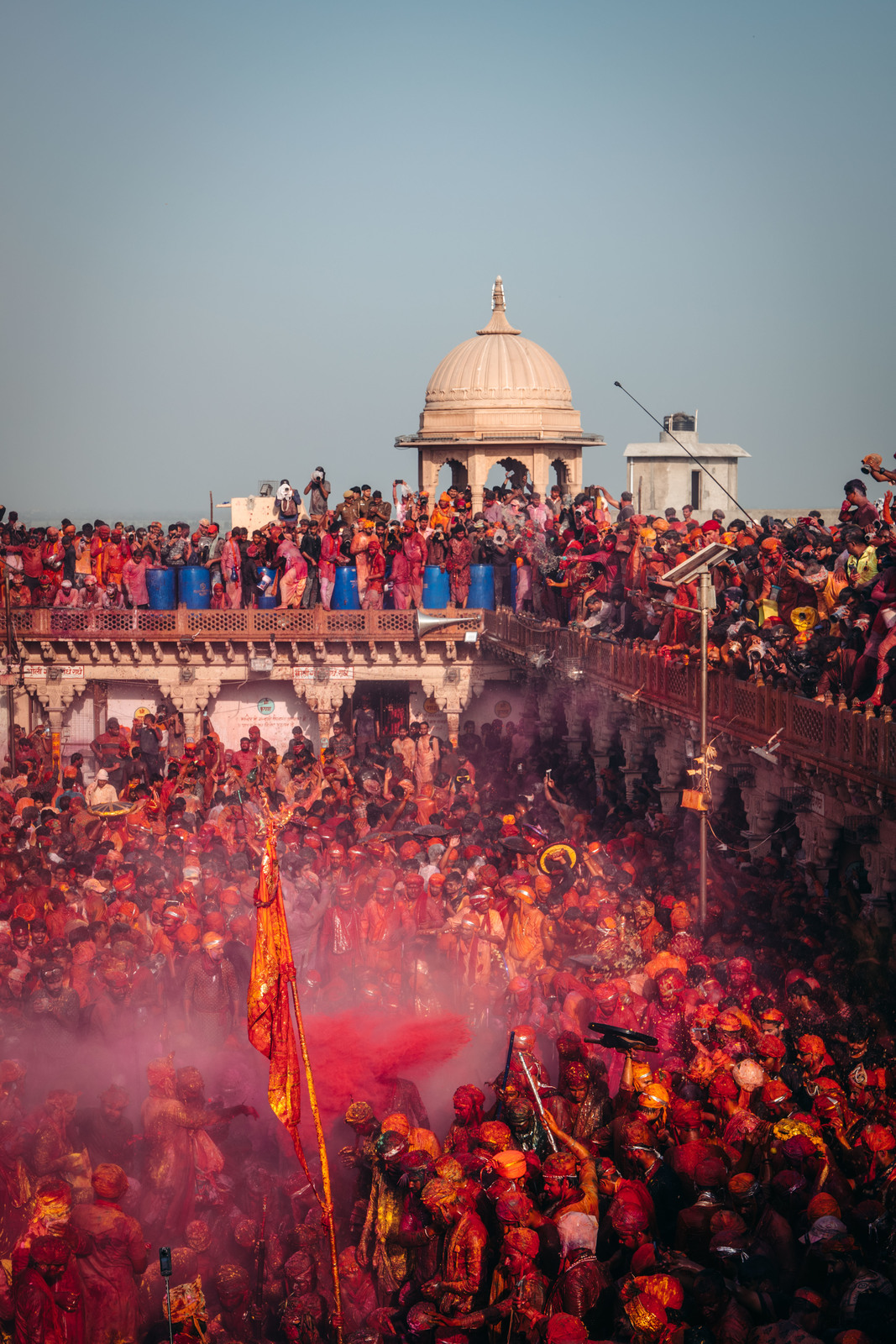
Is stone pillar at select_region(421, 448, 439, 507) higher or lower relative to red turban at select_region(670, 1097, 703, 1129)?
higher

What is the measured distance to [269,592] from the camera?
1032 inches

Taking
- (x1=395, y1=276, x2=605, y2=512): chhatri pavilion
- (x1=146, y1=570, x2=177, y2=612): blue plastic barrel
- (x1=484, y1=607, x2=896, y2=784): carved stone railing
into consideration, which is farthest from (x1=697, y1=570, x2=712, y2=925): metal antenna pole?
→ (x1=395, y1=276, x2=605, y2=512): chhatri pavilion

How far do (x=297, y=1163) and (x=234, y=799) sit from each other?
9061 mm

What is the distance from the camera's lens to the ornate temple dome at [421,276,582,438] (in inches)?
1371

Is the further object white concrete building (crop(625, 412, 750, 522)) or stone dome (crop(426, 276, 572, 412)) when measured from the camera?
stone dome (crop(426, 276, 572, 412))

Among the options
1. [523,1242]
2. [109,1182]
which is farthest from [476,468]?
[523,1242]

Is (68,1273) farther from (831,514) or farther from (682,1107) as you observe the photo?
(831,514)

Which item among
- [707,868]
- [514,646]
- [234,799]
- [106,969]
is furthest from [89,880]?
[514,646]

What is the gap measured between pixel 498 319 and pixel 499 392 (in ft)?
9.30

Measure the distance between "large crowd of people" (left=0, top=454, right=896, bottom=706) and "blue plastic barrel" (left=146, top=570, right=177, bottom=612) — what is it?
0.26 m

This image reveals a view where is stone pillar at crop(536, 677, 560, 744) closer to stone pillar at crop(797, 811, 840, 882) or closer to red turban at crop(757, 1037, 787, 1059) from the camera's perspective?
stone pillar at crop(797, 811, 840, 882)

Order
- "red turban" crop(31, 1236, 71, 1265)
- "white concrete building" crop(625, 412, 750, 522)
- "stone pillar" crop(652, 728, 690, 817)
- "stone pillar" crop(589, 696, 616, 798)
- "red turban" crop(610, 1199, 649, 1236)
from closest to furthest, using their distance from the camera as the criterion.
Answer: "red turban" crop(31, 1236, 71, 1265) → "red turban" crop(610, 1199, 649, 1236) → "stone pillar" crop(652, 728, 690, 817) → "stone pillar" crop(589, 696, 616, 798) → "white concrete building" crop(625, 412, 750, 522)

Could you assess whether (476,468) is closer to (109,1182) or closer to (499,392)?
(499,392)

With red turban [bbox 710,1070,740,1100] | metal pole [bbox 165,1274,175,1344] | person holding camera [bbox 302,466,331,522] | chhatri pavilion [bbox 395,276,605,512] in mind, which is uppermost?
chhatri pavilion [bbox 395,276,605,512]
